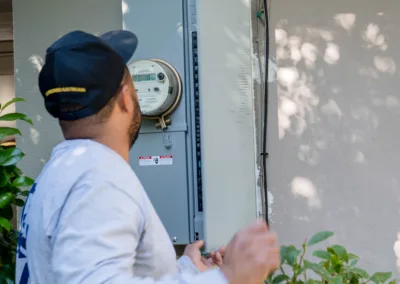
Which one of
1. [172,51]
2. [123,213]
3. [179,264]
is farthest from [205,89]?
[123,213]

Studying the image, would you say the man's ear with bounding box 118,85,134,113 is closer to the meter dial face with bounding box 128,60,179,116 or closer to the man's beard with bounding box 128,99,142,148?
the man's beard with bounding box 128,99,142,148

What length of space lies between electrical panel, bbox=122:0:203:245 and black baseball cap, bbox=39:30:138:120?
142cm

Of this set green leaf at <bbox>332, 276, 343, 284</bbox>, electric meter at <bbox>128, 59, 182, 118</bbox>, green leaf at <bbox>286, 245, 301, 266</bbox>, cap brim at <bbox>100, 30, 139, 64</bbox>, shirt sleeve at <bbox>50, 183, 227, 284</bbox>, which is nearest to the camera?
shirt sleeve at <bbox>50, 183, 227, 284</bbox>

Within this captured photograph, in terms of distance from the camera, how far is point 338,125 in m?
3.26

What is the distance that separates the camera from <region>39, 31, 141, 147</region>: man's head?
111 centimetres

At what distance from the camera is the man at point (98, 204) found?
0.92 meters

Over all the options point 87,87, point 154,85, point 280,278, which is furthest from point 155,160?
point 87,87

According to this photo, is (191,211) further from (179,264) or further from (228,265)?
(228,265)

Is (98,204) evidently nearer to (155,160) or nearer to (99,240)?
(99,240)

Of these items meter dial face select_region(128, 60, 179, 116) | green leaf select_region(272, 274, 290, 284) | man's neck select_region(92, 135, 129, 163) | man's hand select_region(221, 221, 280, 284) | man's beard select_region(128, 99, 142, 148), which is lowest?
green leaf select_region(272, 274, 290, 284)

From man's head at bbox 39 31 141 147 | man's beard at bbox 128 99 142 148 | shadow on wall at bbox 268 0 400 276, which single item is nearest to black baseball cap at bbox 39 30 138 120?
man's head at bbox 39 31 141 147

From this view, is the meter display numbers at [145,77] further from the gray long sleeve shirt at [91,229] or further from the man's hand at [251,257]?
the man's hand at [251,257]

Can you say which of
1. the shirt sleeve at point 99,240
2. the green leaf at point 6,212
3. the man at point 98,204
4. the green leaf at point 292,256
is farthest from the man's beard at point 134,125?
the green leaf at point 6,212

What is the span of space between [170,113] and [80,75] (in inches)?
62.1
